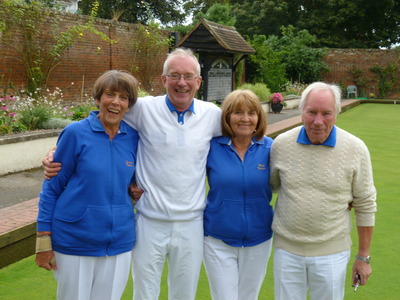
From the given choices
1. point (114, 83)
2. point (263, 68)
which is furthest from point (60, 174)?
point (263, 68)

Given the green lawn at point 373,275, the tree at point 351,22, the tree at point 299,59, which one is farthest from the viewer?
the tree at point 351,22

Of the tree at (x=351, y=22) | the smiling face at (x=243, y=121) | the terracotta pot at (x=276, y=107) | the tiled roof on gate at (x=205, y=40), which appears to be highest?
the tree at (x=351, y=22)

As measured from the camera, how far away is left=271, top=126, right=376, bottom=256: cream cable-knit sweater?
7.93 ft

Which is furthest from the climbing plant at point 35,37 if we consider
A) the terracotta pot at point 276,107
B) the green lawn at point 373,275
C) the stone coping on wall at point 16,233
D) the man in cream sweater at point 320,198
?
the man in cream sweater at point 320,198

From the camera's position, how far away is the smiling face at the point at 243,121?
2650mm

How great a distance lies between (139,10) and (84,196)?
1286 inches

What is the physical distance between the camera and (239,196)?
2.63 metres

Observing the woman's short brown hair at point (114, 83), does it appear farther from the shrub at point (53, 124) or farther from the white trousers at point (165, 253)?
the shrub at point (53, 124)

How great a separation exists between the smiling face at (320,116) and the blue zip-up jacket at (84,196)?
99 centimetres

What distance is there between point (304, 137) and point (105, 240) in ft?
3.71

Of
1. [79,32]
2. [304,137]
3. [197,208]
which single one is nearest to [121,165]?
[197,208]

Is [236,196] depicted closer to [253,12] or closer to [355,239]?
[355,239]

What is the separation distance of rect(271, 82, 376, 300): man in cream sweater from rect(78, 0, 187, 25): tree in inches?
1193

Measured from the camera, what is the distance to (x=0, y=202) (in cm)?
518
